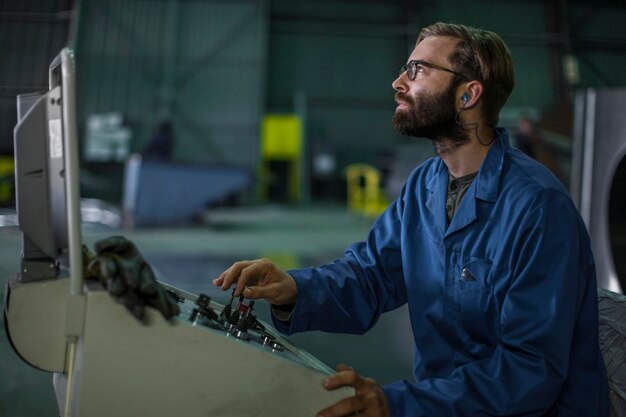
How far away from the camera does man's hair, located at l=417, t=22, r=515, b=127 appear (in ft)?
3.86

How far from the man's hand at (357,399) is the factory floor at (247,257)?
1.92ft

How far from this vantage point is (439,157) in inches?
50.4

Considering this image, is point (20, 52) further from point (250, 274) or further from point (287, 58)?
point (250, 274)

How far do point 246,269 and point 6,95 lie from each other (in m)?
9.03

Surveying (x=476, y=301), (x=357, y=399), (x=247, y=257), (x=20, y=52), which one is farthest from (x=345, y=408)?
(x=20, y=52)

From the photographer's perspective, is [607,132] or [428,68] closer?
[428,68]

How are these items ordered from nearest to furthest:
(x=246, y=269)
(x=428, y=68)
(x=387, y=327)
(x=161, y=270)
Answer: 1. (x=246, y=269)
2. (x=428, y=68)
3. (x=387, y=327)
4. (x=161, y=270)

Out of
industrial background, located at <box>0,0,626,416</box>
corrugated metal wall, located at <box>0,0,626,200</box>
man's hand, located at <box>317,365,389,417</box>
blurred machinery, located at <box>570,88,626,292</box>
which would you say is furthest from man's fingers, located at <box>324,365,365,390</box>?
corrugated metal wall, located at <box>0,0,626,200</box>

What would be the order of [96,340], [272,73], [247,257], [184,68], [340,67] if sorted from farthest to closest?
[340,67] < [272,73] < [184,68] < [247,257] < [96,340]

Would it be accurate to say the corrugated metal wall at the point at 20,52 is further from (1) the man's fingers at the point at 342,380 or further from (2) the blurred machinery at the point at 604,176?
(1) the man's fingers at the point at 342,380

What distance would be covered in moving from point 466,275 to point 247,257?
372cm

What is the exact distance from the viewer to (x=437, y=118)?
1.19 metres

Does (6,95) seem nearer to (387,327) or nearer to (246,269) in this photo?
(387,327)

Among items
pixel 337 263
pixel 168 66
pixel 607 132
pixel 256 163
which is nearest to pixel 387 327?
pixel 607 132
